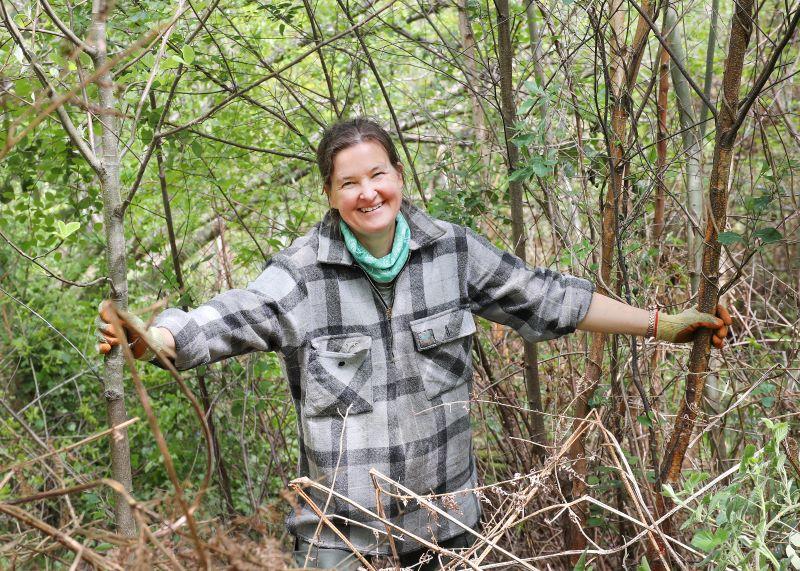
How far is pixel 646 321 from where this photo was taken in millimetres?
2713

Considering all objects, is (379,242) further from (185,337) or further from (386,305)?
(185,337)

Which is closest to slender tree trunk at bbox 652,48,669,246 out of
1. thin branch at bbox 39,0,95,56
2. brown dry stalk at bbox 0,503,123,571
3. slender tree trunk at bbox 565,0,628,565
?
slender tree trunk at bbox 565,0,628,565

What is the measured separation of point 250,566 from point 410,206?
1855 mm

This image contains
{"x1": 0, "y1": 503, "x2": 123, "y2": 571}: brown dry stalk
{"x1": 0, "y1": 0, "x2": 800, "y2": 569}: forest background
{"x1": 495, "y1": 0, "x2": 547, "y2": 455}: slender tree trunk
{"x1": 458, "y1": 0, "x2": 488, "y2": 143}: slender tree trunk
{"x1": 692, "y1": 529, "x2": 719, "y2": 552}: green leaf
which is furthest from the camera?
{"x1": 458, "y1": 0, "x2": 488, "y2": 143}: slender tree trunk

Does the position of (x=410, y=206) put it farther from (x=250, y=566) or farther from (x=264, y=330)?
(x=250, y=566)

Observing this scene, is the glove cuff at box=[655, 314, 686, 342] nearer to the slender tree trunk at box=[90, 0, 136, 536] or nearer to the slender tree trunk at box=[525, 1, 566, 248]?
the slender tree trunk at box=[525, 1, 566, 248]

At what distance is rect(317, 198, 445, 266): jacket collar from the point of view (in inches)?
107

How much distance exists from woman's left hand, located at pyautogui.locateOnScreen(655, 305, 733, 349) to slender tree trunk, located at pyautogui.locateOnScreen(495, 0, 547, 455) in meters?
0.48

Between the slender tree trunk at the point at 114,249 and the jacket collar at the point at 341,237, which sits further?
the jacket collar at the point at 341,237

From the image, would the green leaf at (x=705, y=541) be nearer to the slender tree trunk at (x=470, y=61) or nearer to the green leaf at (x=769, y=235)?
the green leaf at (x=769, y=235)

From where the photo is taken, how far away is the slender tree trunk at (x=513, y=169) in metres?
3.04

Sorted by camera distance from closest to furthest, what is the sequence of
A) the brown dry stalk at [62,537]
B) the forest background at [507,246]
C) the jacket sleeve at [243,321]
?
1. the brown dry stalk at [62,537]
2. the forest background at [507,246]
3. the jacket sleeve at [243,321]

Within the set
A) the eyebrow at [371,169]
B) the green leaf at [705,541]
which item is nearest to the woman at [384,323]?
the eyebrow at [371,169]

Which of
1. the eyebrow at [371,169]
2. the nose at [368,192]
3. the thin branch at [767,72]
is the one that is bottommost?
the nose at [368,192]
